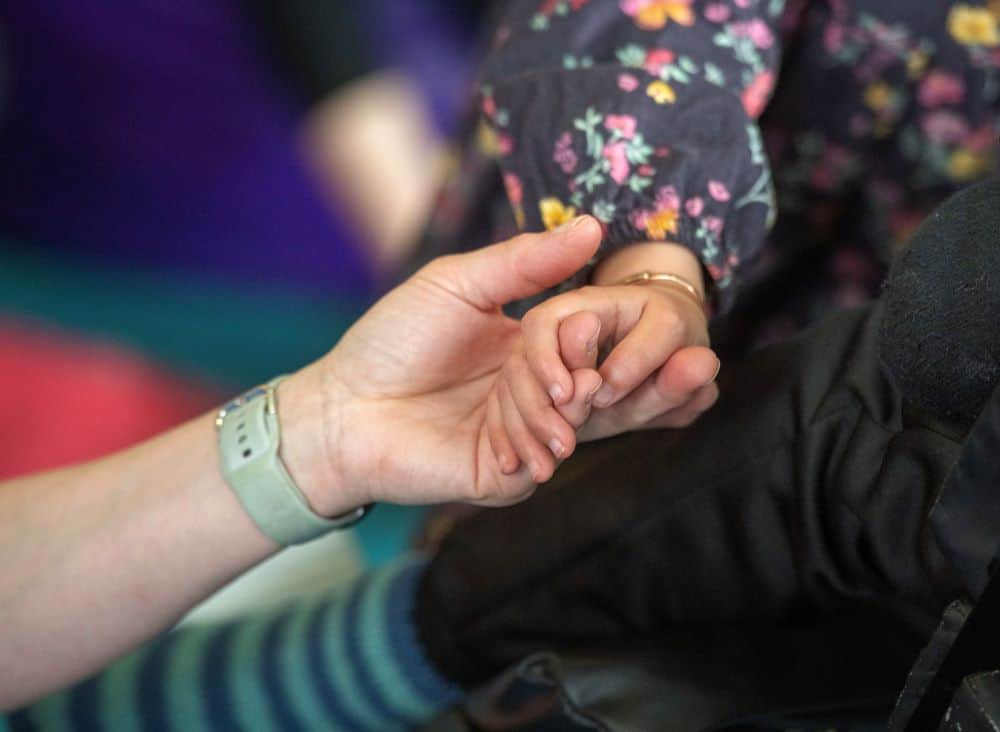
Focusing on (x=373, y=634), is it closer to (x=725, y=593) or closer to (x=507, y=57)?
(x=725, y=593)

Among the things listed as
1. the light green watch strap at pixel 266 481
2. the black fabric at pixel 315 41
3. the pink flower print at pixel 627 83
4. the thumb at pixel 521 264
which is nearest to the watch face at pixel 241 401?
the light green watch strap at pixel 266 481

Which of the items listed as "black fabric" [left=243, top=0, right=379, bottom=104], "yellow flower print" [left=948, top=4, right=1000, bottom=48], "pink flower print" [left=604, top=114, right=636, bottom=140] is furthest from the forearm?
"black fabric" [left=243, top=0, right=379, bottom=104]

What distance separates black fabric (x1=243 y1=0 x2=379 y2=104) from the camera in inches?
43.8

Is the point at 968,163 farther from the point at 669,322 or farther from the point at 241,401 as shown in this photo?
the point at 241,401

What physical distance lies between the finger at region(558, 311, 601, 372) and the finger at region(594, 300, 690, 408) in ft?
0.04

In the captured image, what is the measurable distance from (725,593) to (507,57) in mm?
309

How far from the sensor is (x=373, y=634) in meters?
0.57

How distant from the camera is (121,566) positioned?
19.5 inches

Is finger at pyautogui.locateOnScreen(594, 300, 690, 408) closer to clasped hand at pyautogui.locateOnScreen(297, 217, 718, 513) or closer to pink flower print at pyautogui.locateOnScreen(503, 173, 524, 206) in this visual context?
clasped hand at pyautogui.locateOnScreen(297, 217, 718, 513)

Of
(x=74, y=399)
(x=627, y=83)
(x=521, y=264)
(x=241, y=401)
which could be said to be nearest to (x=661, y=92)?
(x=627, y=83)

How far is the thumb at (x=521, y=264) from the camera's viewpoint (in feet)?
1.40

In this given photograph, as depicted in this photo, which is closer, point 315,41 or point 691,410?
point 691,410

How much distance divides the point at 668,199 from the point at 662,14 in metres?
0.12

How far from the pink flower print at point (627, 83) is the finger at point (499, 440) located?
0.62ft
